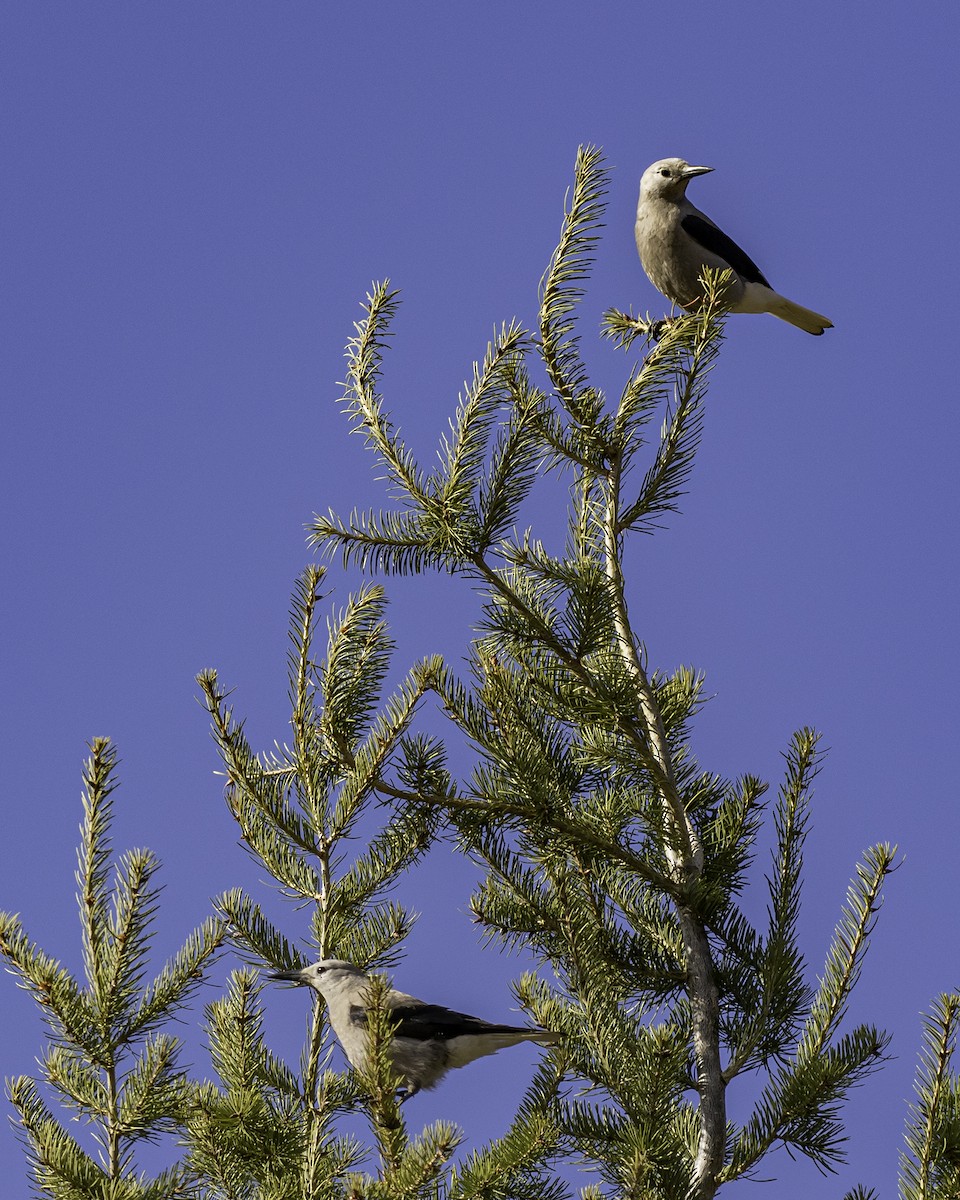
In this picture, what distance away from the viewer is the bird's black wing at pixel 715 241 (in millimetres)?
6508

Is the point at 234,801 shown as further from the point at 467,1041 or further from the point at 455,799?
the point at 467,1041

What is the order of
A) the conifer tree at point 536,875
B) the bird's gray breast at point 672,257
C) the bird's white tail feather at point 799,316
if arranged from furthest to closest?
the bird's white tail feather at point 799,316
the bird's gray breast at point 672,257
the conifer tree at point 536,875

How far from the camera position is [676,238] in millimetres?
6430

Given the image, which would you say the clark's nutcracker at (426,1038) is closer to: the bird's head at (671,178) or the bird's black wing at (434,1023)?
the bird's black wing at (434,1023)

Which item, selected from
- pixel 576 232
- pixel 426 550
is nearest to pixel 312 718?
pixel 426 550

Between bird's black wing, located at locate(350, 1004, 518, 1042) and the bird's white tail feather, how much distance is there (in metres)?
4.47

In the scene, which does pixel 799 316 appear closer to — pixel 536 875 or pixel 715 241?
pixel 715 241

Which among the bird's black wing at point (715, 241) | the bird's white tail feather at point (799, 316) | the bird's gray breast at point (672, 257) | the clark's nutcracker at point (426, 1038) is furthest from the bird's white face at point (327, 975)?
the bird's white tail feather at point (799, 316)

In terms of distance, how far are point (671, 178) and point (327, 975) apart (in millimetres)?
4517

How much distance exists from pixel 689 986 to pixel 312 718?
141cm

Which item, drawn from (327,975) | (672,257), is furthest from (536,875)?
(672,257)

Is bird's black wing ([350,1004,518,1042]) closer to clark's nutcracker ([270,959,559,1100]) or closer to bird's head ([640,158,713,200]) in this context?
clark's nutcracker ([270,959,559,1100])

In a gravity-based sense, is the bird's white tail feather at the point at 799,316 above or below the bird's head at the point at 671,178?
below

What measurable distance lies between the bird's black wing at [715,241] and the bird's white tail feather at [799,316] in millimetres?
422
